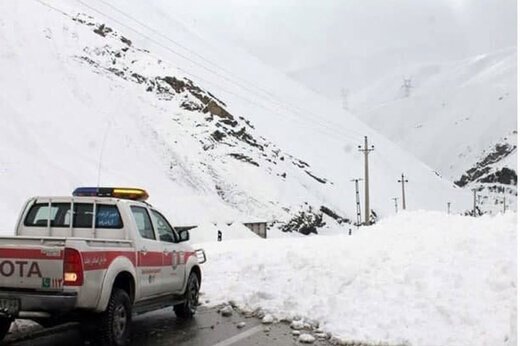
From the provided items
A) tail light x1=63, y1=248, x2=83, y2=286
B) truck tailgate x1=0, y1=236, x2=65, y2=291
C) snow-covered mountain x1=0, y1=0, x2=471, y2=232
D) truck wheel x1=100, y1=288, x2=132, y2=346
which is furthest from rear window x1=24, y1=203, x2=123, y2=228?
snow-covered mountain x1=0, y1=0, x2=471, y2=232

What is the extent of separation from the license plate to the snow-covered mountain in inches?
818

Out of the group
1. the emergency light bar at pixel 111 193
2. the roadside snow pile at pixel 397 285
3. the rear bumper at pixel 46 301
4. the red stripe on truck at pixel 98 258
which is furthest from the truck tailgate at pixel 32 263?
the roadside snow pile at pixel 397 285

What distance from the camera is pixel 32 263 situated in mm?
6914

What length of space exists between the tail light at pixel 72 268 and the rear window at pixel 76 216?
1.56 metres

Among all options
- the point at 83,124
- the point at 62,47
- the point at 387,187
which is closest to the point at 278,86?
the point at 387,187

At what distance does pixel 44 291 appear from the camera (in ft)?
22.6

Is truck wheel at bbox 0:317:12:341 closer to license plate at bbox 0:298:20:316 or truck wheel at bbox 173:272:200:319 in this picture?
license plate at bbox 0:298:20:316

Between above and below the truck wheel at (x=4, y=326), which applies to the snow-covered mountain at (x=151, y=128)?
above

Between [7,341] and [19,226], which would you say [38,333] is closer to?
[7,341]

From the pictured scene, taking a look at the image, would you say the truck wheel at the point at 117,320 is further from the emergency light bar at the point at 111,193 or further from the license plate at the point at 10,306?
the emergency light bar at the point at 111,193

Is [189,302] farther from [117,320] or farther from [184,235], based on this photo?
[117,320]

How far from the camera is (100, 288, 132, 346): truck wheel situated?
7149 mm

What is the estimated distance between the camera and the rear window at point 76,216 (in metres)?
Answer: 8.40

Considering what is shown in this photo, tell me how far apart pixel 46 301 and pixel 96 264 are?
66cm
